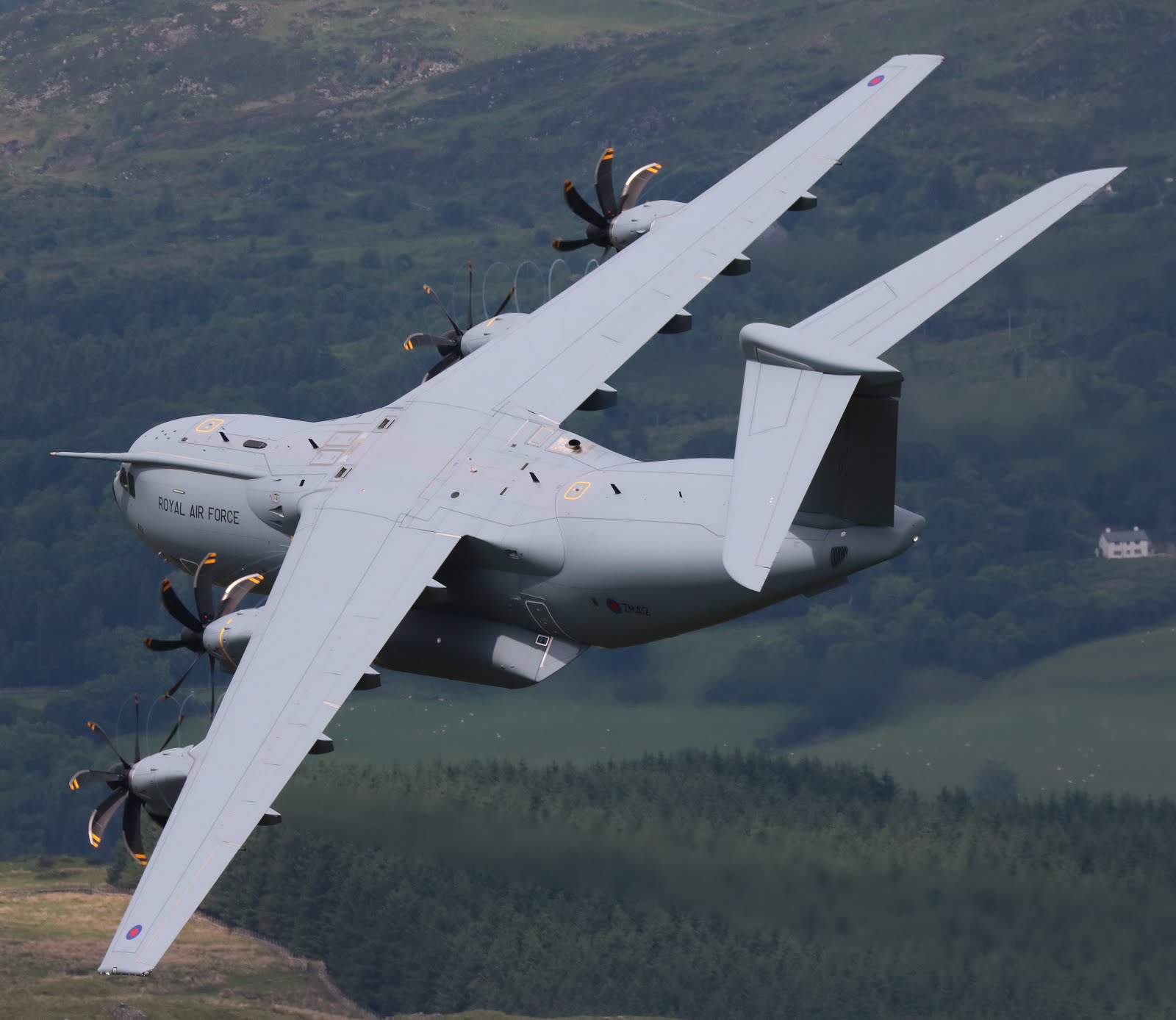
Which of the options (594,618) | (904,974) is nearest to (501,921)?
(904,974)

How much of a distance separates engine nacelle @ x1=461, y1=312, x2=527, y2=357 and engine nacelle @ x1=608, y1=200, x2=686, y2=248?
171 inches

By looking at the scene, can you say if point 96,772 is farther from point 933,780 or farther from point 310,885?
point 933,780

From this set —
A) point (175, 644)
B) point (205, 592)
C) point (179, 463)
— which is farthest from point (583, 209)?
point (175, 644)

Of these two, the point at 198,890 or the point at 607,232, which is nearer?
the point at 198,890

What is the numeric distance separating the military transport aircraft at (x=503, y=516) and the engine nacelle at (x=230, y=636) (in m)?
0.05

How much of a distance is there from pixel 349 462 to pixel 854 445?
13.4m

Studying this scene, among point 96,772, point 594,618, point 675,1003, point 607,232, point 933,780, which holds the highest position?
point 607,232

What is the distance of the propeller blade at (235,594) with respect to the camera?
181 ft

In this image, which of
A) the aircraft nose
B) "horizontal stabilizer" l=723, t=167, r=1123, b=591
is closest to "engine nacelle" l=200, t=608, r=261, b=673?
"horizontal stabilizer" l=723, t=167, r=1123, b=591

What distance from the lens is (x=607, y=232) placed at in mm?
66938

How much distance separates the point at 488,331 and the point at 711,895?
44.6 m

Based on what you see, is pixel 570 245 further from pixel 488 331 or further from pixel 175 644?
pixel 175 644

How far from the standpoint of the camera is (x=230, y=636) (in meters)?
53.9

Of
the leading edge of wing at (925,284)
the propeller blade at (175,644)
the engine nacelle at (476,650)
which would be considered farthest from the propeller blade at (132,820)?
the leading edge of wing at (925,284)
